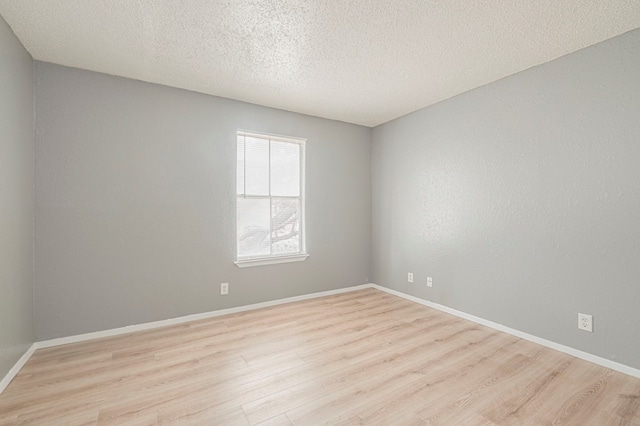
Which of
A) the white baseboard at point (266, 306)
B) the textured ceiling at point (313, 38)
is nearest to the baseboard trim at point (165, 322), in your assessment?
the white baseboard at point (266, 306)

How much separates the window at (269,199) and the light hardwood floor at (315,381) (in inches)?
40.5

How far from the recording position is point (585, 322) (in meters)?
2.31

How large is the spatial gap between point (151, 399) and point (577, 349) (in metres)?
3.28

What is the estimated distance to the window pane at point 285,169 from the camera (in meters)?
3.72

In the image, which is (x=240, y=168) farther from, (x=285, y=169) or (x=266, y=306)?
(x=266, y=306)

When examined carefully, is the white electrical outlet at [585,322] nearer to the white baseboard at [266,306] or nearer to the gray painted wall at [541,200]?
the gray painted wall at [541,200]

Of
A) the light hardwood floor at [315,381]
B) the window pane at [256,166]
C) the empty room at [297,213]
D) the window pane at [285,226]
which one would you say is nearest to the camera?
the light hardwood floor at [315,381]

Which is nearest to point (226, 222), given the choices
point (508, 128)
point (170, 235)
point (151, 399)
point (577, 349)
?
point (170, 235)

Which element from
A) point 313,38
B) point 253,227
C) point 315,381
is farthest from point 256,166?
point 315,381

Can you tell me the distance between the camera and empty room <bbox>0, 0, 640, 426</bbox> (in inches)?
74.3

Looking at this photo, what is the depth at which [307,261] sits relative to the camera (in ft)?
12.9

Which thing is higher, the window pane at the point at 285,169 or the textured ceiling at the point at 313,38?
the textured ceiling at the point at 313,38

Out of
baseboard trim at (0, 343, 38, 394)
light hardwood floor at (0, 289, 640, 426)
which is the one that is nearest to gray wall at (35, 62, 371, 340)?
baseboard trim at (0, 343, 38, 394)

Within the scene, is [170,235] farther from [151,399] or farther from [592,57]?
[592,57]
